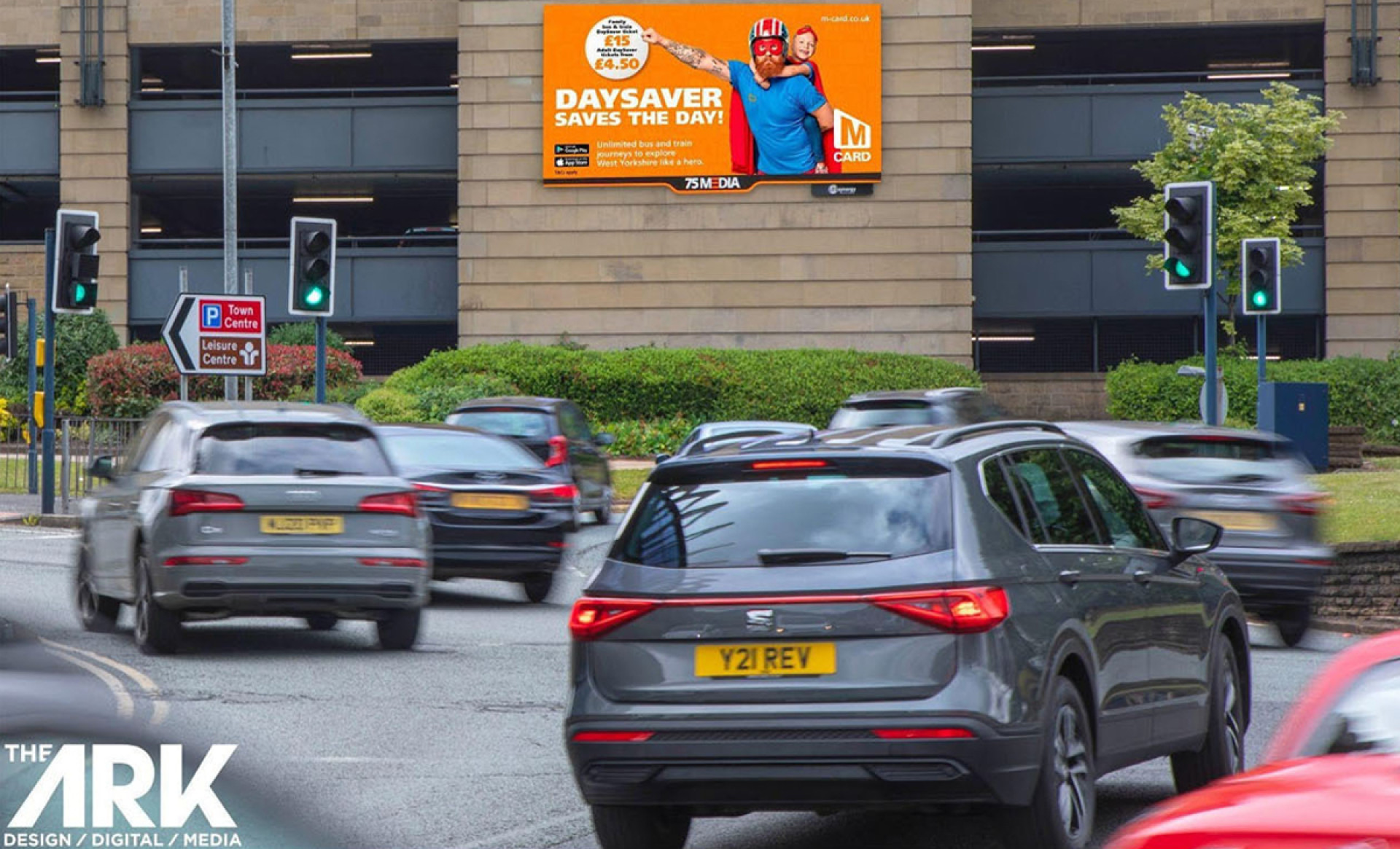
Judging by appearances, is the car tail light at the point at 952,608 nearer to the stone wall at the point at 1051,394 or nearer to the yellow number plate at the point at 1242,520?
the yellow number plate at the point at 1242,520

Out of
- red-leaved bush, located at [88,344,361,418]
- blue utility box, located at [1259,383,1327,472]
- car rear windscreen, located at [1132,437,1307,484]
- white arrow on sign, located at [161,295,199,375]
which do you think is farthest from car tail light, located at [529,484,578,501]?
red-leaved bush, located at [88,344,361,418]

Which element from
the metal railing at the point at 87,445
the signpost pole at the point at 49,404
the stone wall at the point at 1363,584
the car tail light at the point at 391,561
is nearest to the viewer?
the car tail light at the point at 391,561

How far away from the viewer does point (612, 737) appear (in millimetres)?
7039

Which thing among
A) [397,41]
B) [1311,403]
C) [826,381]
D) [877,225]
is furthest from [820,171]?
[1311,403]

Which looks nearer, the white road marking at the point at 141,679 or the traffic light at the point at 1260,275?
the white road marking at the point at 141,679

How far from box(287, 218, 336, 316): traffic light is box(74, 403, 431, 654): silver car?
25.3ft

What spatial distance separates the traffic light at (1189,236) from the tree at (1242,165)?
21.2 meters

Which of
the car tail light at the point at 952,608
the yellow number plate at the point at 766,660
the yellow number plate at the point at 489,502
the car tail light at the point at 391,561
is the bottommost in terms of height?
the car tail light at the point at 391,561

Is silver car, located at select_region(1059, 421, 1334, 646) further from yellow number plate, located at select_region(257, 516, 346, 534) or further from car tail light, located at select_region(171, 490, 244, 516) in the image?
car tail light, located at select_region(171, 490, 244, 516)

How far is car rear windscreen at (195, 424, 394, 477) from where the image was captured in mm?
13664

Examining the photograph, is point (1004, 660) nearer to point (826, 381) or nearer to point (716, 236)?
point (826, 381)

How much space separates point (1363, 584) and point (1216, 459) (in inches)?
106

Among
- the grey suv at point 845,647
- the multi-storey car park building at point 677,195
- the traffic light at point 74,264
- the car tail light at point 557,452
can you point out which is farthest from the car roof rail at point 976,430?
the multi-storey car park building at point 677,195

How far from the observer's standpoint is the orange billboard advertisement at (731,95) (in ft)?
133
